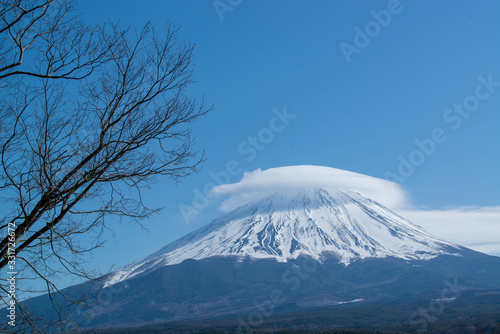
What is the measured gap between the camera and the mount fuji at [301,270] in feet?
313

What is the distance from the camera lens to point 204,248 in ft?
487

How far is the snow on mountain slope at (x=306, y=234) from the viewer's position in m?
138

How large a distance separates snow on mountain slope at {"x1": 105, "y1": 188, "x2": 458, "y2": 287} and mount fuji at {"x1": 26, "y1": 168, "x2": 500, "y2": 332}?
318 mm

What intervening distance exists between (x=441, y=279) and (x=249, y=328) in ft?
215

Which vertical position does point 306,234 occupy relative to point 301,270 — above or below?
above

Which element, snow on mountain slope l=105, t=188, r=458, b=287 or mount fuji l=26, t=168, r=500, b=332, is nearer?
mount fuji l=26, t=168, r=500, b=332

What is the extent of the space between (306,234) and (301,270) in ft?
86.2

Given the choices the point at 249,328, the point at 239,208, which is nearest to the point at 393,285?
the point at 249,328

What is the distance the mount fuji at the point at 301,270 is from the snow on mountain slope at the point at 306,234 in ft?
1.04

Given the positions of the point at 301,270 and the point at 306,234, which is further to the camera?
the point at 306,234

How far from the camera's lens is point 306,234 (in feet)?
486

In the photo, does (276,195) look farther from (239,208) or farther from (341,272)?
(341,272)

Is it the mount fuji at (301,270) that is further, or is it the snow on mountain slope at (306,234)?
the snow on mountain slope at (306,234)

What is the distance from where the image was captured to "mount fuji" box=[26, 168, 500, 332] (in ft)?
313
